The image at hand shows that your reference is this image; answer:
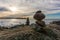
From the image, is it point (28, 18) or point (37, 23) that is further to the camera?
point (28, 18)

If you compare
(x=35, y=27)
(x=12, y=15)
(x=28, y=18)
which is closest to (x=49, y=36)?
(x=35, y=27)

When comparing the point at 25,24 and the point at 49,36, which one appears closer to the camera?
the point at 49,36

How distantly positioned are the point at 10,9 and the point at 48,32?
2154mm

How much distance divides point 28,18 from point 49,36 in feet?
5.47

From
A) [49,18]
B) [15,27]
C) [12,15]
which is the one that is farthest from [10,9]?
[49,18]

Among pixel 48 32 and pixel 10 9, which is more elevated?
pixel 10 9

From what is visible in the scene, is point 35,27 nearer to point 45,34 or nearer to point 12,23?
point 45,34

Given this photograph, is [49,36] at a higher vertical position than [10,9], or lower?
lower

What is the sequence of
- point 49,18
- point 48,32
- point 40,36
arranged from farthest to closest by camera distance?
point 49,18 < point 48,32 < point 40,36

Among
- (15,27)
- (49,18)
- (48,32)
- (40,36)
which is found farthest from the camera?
(49,18)

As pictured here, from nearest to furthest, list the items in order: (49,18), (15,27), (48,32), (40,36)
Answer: (40,36), (48,32), (15,27), (49,18)

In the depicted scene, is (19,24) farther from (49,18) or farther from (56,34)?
(56,34)

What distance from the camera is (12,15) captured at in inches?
298

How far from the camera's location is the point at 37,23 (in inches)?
244
